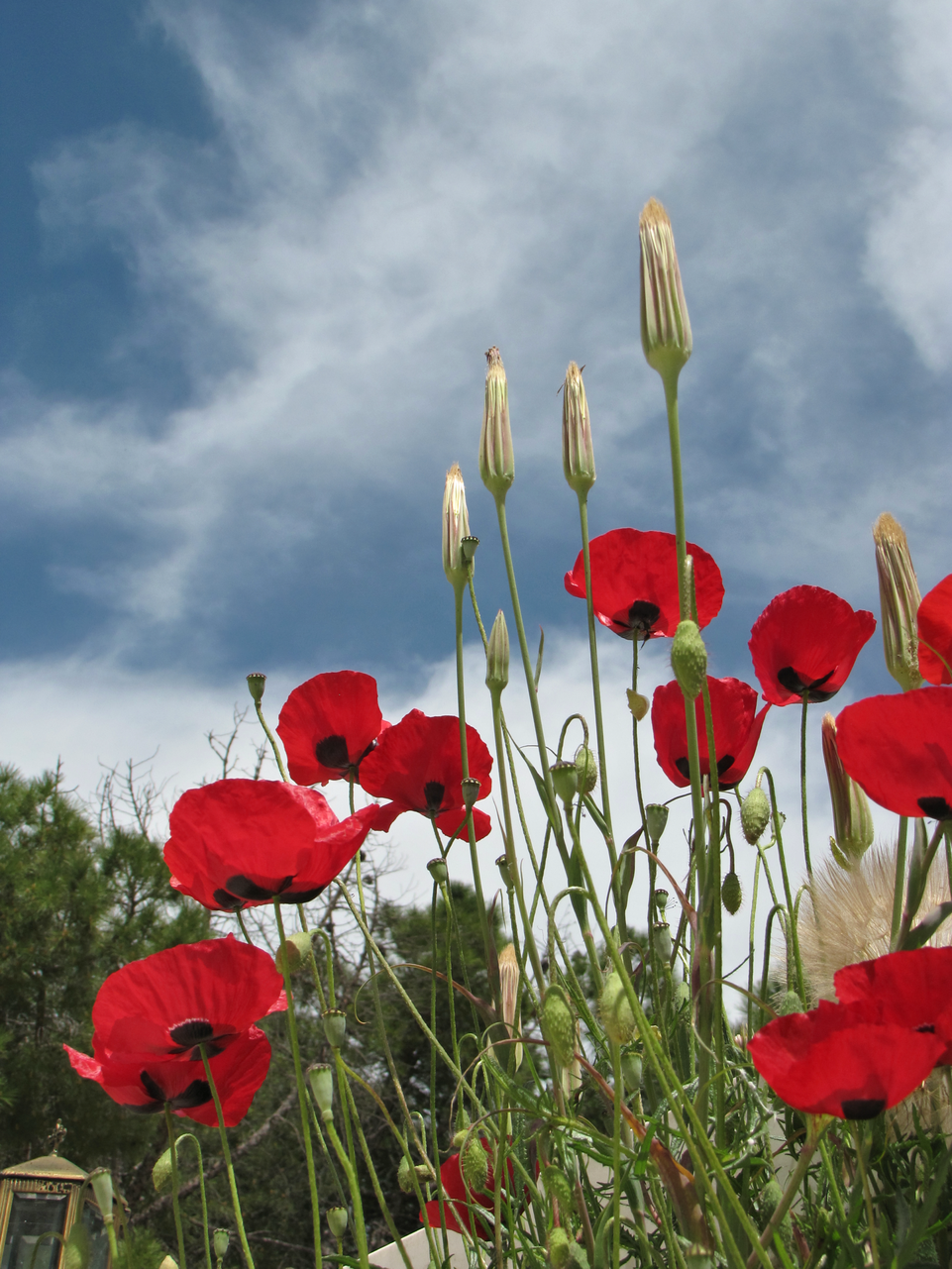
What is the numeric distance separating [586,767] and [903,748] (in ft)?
0.81

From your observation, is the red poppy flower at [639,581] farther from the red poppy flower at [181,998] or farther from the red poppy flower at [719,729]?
the red poppy flower at [181,998]

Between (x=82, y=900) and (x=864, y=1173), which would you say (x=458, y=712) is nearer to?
(x=864, y=1173)

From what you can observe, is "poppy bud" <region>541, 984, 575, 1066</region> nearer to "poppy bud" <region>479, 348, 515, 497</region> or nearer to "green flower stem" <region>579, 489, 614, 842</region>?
"green flower stem" <region>579, 489, 614, 842</region>

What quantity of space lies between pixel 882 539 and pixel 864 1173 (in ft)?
0.89

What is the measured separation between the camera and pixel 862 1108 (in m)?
0.35

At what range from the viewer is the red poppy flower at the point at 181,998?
1.50 feet

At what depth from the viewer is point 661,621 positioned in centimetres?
74

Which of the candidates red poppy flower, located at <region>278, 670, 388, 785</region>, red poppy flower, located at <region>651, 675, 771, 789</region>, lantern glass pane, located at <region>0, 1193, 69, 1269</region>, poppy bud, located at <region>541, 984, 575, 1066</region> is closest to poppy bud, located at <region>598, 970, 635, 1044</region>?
poppy bud, located at <region>541, 984, 575, 1066</region>

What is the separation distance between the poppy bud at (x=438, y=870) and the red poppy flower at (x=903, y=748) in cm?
31

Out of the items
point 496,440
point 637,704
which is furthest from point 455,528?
point 637,704

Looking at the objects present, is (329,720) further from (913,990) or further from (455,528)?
(913,990)

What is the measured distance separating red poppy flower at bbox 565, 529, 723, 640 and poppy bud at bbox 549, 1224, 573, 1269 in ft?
1.45

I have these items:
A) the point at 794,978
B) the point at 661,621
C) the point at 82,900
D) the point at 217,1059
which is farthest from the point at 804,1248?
the point at 82,900

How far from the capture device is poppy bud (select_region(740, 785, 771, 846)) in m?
0.56
